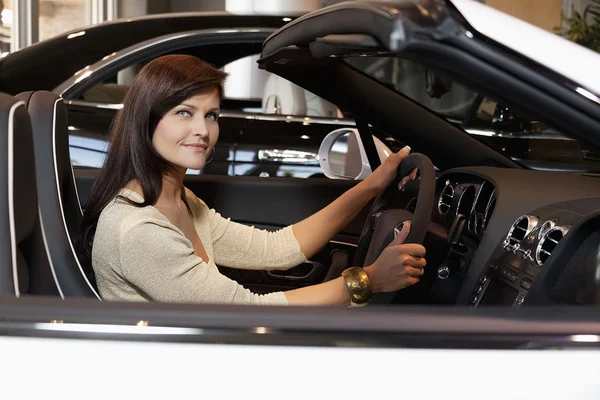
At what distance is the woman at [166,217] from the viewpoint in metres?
1.67

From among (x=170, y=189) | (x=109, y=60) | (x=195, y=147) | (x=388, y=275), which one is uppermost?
(x=109, y=60)

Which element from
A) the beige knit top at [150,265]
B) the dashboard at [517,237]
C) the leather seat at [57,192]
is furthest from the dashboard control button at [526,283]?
the leather seat at [57,192]

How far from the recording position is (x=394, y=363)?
3.60 ft

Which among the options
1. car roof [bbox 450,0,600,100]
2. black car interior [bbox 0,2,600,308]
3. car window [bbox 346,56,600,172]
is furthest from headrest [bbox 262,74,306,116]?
car roof [bbox 450,0,600,100]

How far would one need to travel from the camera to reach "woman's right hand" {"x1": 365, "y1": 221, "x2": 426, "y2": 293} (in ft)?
5.56

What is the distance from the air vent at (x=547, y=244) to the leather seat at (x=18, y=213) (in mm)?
937

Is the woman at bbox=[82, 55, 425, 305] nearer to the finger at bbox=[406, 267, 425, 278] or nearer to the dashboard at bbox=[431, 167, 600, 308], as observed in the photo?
the finger at bbox=[406, 267, 425, 278]

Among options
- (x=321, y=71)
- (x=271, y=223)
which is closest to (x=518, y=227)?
(x=321, y=71)

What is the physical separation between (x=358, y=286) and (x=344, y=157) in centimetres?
157

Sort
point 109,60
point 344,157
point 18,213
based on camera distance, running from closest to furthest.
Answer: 1. point 18,213
2. point 344,157
3. point 109,60

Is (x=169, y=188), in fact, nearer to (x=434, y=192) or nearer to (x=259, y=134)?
(x=434, y=192)

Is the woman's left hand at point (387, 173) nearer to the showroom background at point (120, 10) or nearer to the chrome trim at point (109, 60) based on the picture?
the chrome trim at point (109, 60)

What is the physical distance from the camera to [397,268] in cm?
170

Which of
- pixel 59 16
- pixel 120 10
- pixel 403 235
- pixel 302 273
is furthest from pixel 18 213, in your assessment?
pixel 120 10
